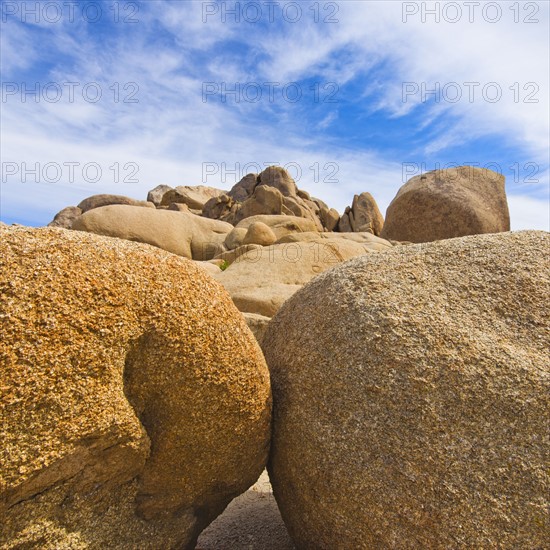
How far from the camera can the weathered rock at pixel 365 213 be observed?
22.0 m

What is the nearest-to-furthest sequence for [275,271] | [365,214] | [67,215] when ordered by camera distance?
1. [275,271]
2. [365,214]
3. [67,215]

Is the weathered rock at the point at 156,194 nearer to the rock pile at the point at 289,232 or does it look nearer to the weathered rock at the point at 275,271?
the rock pile at the point at 289,232

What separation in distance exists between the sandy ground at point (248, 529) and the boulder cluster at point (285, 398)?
302 millimetres

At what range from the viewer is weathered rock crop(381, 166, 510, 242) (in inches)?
396

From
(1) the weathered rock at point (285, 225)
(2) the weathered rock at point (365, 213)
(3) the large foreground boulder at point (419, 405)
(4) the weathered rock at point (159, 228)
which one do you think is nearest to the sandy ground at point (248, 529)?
(3) the large foreground boulder at point (419, 405)

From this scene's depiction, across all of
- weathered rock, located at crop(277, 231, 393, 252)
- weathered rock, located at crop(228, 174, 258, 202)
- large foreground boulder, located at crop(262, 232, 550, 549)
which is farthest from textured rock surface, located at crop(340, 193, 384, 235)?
large foreground boulder, located at crop(262, 232, 550, 549)

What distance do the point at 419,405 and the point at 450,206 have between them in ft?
28.8

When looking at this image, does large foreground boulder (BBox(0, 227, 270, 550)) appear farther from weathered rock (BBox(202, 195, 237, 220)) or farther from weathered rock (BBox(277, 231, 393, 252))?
weathered rock (BBox(202, 195, 237, 220))

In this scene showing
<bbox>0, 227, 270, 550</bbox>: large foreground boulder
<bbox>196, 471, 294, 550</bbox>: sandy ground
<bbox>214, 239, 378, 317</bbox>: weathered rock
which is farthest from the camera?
<bbox>214, 239, 378, 317</bbox>: weathered rock

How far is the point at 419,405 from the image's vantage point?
196cm

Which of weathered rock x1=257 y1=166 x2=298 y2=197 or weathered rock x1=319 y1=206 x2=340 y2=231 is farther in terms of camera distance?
weathered rock x1=257 y1=166 x2=298 y2=197

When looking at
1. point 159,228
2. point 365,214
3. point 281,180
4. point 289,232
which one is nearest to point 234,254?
point 289,232

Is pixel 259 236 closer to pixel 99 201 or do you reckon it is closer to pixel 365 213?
pixel 365 213

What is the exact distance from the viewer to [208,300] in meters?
2.03
